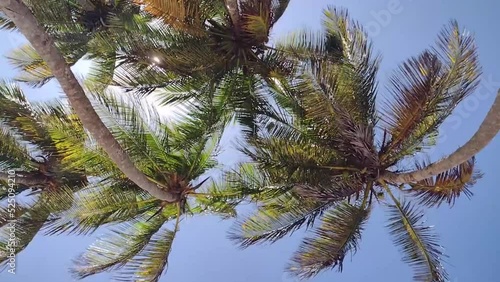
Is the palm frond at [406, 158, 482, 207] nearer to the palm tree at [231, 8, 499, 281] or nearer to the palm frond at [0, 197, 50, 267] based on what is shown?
the palm tree at [231, 8, 499, 281]

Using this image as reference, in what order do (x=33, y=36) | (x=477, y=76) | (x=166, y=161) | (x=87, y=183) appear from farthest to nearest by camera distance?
1. (x=87, y=183)
2. (x=166, y=161)
3. (x=477, y=76)
4. (x=33, y=36)

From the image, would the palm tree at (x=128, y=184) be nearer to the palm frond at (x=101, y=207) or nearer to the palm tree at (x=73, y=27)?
the palm frond at (x=101, y=207)

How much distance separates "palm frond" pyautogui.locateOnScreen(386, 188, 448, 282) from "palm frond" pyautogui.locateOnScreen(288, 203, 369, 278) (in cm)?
75

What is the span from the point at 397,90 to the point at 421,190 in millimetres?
2076

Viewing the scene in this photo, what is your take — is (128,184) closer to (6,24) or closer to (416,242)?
(416,242)

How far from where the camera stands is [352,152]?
355 inches

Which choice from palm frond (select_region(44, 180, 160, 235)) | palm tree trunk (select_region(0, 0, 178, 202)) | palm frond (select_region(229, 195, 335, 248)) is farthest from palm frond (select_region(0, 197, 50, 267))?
palm frond (select_region(229, 195, 335, 248))

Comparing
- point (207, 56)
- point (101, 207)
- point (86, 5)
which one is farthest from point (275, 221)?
point (86, 5)

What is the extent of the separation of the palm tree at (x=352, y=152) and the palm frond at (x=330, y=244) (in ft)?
0.05

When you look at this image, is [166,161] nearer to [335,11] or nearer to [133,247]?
[133,247]

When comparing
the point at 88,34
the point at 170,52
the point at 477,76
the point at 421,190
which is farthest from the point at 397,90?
the point at 88,34

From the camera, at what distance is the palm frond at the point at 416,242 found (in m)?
9.16

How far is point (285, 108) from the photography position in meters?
10.3

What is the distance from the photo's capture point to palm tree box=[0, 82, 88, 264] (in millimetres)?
9750
